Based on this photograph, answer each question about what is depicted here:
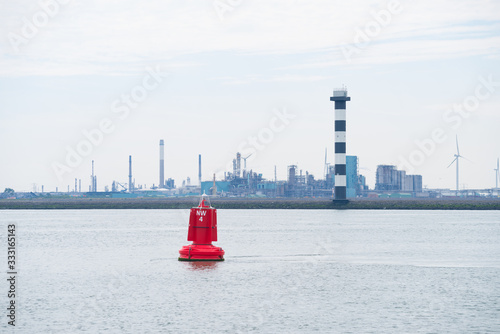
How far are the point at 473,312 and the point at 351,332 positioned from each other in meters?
5.36

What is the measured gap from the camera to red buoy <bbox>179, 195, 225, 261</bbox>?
3566cm

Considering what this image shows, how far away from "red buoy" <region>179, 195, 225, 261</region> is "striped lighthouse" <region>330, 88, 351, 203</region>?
85349mm

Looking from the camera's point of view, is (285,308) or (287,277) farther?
(287,277)

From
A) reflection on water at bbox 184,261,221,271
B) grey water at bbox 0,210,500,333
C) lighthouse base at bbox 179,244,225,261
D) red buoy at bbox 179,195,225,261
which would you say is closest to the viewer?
grey water at bbox 0,210,500,333

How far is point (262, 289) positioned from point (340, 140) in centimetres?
9368

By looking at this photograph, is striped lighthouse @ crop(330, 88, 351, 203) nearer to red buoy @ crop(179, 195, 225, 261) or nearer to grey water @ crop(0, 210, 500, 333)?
grey water @ crop(0, 210, 500, 333)

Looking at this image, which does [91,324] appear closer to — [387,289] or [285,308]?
[285,308]

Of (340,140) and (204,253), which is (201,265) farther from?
(340,140)

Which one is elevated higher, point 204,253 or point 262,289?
Result: point 204,253

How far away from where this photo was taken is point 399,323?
77.7ft

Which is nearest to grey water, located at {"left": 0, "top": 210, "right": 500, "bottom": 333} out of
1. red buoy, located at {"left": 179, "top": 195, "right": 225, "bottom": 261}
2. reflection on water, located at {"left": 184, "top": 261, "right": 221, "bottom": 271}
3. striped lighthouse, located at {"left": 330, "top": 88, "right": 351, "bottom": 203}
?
reflection on water, located at {"left": 184, "top": 261, "right": 221, "bottom": 271}

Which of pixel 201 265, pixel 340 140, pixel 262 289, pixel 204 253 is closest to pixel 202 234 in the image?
pixel 204 253

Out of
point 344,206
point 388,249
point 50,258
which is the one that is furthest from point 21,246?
point 344,206

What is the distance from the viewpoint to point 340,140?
123 metres
